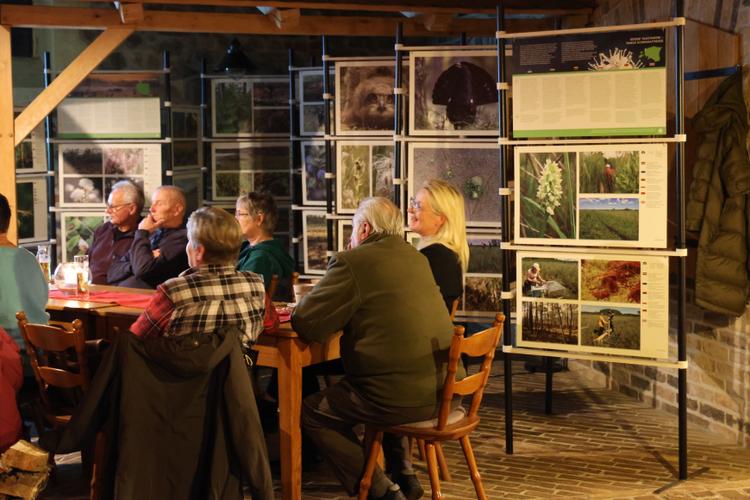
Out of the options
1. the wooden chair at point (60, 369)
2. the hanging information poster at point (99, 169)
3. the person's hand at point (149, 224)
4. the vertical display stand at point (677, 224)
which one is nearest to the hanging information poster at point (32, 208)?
the hanging information poster at point (99, 169)

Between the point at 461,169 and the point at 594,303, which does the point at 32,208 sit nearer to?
the point at 461,169

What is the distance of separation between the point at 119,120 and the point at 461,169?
11.4 ft

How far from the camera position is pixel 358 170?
26.3 feet

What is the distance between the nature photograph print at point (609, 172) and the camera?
550 centimetres

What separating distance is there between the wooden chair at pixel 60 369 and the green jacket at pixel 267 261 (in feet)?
3.79

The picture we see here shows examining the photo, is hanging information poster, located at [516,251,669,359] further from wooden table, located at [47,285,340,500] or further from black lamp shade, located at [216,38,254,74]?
black lamp shade, located at [216,38,254,74]

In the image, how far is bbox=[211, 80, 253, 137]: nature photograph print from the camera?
10859 millimetres

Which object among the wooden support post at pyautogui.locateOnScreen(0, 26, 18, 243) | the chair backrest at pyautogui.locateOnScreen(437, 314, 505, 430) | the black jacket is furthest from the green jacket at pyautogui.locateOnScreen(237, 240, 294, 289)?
the wooden support post at pyautogui.locateOnScreen(0, 26, 18, 243)

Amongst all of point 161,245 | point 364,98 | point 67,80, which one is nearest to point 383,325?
point 161,245

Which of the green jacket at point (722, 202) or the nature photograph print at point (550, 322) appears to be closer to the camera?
the nature photograph print at point (550, 322)

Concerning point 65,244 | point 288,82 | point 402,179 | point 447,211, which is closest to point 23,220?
point 65,244

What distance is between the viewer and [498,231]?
704cm

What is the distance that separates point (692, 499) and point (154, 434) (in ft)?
8.71

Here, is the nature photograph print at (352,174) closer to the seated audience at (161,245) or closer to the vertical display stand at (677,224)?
the seated audience at (161,245)
